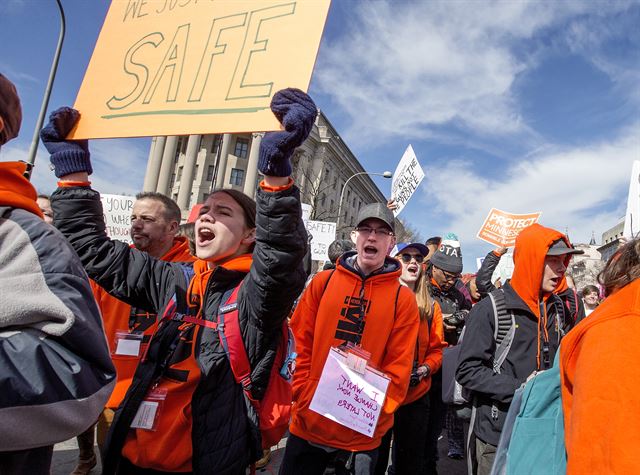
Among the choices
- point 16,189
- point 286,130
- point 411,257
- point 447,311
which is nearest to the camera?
point 16,189

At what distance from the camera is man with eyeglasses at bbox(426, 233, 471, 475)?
404cm

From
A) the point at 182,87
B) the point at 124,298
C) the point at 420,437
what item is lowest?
the point at 420,437

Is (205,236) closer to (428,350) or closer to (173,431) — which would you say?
(173,431)

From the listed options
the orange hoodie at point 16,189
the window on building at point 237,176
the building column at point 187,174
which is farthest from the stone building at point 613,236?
the building column at point 187,174

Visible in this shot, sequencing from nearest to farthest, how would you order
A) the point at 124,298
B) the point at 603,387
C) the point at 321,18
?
the point at 603,387 < the point at 321,18 < the point at 124,298

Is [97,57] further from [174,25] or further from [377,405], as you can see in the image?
[377,405]

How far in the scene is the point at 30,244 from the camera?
1043 mm

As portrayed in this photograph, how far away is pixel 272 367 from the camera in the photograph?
1.83 m

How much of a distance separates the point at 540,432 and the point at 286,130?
1.34 meters

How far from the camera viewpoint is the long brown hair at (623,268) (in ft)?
4.03

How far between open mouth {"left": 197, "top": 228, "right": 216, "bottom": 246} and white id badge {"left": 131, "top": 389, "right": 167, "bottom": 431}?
2.26 ft

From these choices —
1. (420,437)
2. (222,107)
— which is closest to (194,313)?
(222,107)

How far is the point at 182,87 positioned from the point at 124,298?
43.1 inches

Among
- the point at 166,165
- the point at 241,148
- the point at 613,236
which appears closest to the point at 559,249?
the point at 613,236
